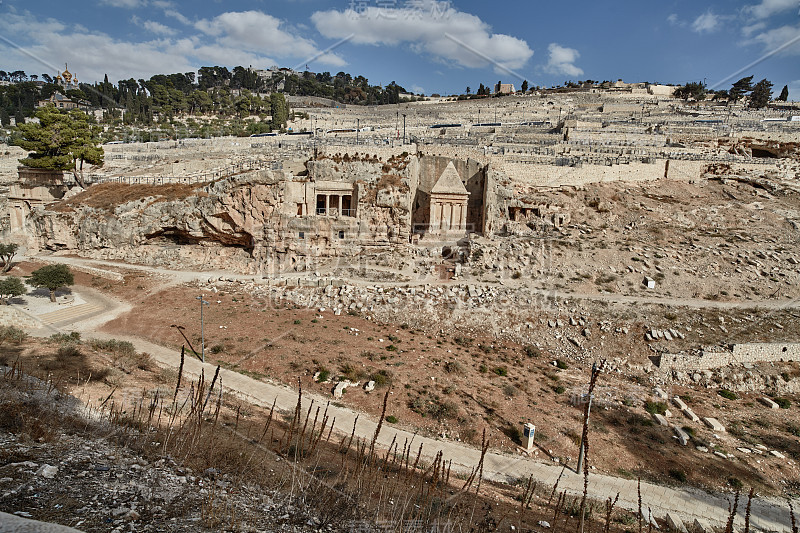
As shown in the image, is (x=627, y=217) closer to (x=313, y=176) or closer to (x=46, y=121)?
(x=313, y=176)

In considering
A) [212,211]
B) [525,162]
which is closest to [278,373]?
[212,211]

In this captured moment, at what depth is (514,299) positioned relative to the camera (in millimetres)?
24516

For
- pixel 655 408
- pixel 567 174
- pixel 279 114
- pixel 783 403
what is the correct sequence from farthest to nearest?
1. pixel 279 114
2. pixel 567 174
3. pixel 783 403
4. pixel 655 408

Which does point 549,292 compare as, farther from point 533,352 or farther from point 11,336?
point 11,336

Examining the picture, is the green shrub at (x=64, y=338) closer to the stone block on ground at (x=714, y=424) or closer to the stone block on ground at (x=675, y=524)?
the stone block on ground at (x=675, y=524)

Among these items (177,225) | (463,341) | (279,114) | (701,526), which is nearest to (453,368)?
(463,341)

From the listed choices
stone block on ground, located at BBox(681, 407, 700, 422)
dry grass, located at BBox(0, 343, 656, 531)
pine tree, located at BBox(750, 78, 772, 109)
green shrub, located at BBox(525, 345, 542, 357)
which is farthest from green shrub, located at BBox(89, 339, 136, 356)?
pine tree, located at BBox(750, 78, 772, 109)

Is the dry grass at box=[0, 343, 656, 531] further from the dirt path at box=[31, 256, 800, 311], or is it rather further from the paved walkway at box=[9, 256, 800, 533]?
the dirt path at box=[31, 256, 800, 311]

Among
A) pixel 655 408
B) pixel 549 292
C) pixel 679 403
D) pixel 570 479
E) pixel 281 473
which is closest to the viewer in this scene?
pixel 281 473

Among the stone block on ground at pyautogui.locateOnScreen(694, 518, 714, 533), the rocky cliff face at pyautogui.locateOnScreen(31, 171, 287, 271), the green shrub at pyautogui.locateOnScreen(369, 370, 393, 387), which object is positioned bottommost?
the stone block on ground at pyautogui.locateOnScreen(694, 518, 714, 533)

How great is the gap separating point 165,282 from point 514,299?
2085 cm

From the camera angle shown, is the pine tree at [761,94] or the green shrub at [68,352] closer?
the green shrub at [68,352]

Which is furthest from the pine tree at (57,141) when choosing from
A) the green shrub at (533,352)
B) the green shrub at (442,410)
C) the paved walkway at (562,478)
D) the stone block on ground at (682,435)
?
the stone block on ground at (682,435)

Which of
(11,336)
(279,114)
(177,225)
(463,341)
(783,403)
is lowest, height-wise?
(783,403)
